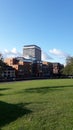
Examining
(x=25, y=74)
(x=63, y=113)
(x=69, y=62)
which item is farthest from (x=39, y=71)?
(x=63, y=113)

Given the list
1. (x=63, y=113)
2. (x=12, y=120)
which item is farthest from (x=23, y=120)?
(x=63, y=113)

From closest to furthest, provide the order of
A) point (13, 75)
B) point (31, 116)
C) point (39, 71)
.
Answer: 1. point (31, 116)
2. point (13, 75)
3. point (39, 71)

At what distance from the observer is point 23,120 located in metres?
12.1

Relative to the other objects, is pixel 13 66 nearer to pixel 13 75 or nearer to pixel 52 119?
pixel 13 75

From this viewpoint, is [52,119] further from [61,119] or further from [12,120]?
[12,120]

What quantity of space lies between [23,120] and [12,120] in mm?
634

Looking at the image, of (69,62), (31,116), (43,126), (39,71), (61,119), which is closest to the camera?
(43,126)

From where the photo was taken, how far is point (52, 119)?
11945 millimetres

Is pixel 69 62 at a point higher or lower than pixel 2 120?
higher

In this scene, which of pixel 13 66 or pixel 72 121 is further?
pixel 13 66

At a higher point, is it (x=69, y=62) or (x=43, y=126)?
(x=69, y=62)

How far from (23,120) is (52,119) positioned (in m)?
1.50

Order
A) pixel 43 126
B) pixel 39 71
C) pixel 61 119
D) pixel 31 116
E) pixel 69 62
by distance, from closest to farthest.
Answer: pixel 43 126, pixel 61 119, pixel 31 116, pixel 69 62, pixel 39 71

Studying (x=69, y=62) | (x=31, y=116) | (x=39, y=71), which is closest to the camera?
(x=31, y=116)
